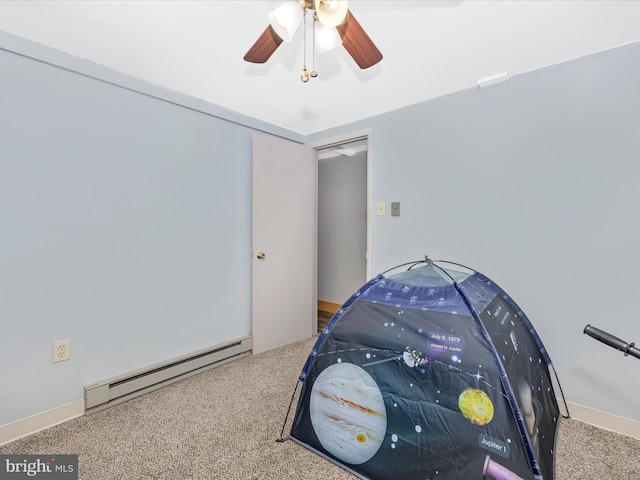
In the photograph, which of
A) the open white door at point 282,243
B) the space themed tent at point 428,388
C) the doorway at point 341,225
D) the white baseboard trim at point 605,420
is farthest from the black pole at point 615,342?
the doorway at point 341,225

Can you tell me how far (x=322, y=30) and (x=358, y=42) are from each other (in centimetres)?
16

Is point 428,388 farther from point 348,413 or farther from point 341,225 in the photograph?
point 341,225

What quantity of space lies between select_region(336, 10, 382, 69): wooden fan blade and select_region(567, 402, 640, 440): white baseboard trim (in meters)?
2.30

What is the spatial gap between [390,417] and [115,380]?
5.71 feet

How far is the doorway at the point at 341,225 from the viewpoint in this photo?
395cm

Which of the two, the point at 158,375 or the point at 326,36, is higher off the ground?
the point at 326,36

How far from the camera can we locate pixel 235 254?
8.77 ft

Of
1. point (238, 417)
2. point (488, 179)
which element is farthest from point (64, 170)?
point (488, 179)

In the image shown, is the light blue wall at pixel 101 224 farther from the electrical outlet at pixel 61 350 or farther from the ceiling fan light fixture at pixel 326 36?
the ceiling fan light fixture at pixel 326 36

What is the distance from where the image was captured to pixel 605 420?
174 centimetres

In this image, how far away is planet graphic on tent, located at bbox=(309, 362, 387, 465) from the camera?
1.32 meters

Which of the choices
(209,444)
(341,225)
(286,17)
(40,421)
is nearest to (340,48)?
(286,17)

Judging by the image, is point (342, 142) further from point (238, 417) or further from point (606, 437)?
point (606, 437)

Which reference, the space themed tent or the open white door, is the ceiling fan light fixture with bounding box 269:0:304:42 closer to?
the space themed tent
